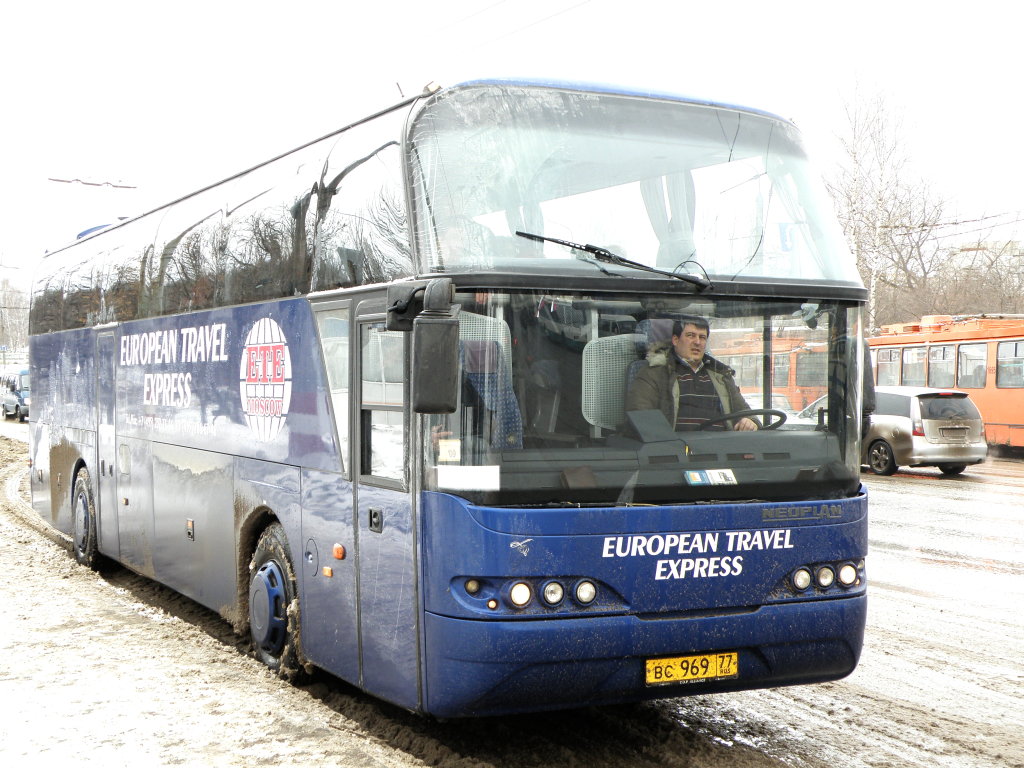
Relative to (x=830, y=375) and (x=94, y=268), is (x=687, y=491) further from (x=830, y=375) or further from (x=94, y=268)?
(x=94, y=268)

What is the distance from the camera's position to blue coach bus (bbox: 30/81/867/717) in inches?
203

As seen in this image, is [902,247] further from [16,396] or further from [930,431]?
[16,396]

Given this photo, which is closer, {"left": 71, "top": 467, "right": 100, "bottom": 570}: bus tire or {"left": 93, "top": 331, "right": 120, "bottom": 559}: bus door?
{"left": 93, "top": 331, "right": 120, "bottom": 559}: bus door

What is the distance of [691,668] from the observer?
17.8 ft

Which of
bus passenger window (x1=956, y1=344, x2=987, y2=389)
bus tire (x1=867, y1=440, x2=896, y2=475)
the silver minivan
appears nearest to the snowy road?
the silver minivan

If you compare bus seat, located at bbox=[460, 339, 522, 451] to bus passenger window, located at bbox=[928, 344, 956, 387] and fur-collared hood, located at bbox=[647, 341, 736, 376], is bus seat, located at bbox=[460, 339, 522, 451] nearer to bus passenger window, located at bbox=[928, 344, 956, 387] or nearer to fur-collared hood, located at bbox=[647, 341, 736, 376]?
fur-collared hood, located at bbox=[647, 341, 736, 376]

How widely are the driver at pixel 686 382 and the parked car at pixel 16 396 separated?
51.2 metres

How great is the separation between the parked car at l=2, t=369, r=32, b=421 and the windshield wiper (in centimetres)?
5107

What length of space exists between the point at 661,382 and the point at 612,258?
1.99 feet

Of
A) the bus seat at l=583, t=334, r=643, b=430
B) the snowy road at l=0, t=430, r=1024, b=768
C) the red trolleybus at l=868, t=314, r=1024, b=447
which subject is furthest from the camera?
the red trolleybus at l=868, t=314, r=1024, b=447

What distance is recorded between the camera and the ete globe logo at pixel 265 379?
6957 millimetres

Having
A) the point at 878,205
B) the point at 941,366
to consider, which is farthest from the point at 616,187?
the point at 878,205

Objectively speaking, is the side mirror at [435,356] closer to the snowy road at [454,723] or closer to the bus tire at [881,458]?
the snowy road at [454,723]

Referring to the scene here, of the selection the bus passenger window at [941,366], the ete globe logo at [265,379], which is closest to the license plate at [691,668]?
the ete globe logo at [265,379]
